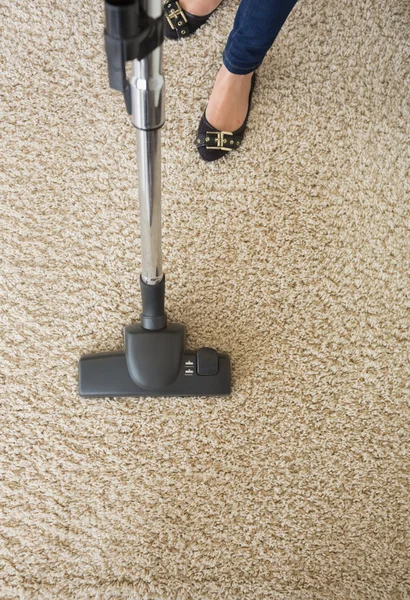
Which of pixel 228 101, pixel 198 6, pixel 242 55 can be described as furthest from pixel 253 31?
pixel 198 6

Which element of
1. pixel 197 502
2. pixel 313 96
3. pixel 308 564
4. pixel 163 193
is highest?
pixel 313 96

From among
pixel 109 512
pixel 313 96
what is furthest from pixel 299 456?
pixel 313 96

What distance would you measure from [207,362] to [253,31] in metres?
0.56

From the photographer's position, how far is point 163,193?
1158 mm

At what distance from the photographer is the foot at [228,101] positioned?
1136 millimetres

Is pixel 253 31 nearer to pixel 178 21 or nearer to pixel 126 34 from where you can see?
pixel 178 21

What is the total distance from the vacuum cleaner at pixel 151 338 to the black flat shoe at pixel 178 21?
2.01ft

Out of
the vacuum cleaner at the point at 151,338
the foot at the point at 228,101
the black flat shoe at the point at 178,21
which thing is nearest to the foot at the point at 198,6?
the black flat shoe at the point at 178,21

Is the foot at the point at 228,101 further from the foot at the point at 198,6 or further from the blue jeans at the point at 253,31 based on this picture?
the foot at the point at 198,6

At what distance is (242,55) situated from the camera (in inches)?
40.9

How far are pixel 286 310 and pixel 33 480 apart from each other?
547 millimetres

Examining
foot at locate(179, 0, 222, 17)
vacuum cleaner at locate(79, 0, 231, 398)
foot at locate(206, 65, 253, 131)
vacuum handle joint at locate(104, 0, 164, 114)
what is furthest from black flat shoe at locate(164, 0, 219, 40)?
vacuum handle joint at locate(104, 0, 164, 114)

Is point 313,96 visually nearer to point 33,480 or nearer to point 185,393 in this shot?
point 185,393

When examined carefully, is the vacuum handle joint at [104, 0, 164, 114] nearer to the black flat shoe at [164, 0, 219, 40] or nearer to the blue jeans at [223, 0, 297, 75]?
the blue jeans at [223, 0, 297, 75]
